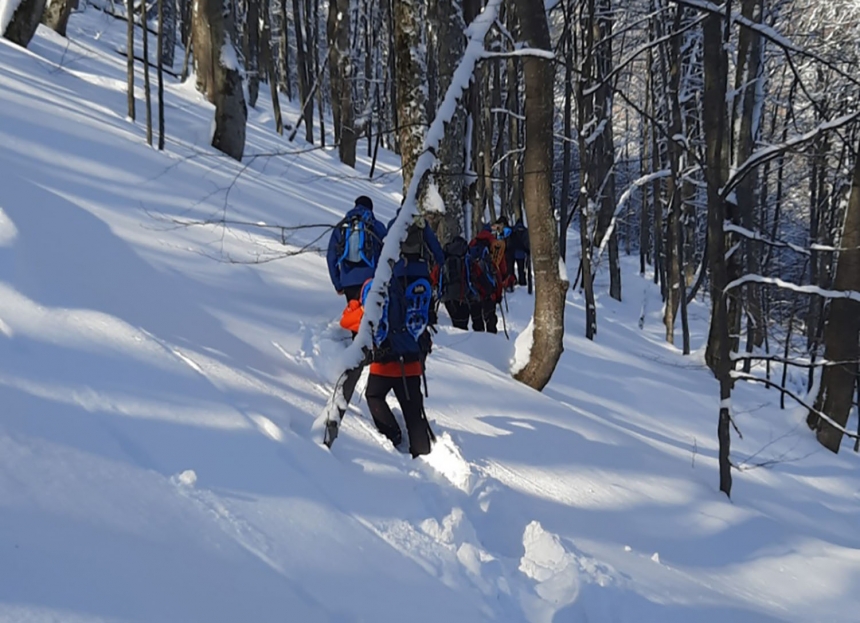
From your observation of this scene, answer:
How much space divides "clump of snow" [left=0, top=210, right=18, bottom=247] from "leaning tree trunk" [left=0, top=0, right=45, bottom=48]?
900 cm

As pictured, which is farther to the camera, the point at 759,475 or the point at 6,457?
the point at 759,475

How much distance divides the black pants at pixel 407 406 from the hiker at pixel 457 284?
3761 millimetres

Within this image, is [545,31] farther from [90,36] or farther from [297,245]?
[90,36]

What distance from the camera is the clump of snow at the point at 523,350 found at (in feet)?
25.1

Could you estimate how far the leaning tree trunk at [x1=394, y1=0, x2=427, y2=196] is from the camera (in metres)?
7.66

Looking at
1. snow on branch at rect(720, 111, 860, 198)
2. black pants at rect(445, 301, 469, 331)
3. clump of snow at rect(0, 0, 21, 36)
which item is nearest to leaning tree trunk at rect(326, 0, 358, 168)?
clump of snow at rect(0, 0, 21, 36)

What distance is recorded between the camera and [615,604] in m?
3.82

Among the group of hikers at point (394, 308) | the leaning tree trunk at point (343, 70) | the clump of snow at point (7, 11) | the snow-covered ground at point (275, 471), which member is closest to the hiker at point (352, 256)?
the group of hikers at point (394, 308)

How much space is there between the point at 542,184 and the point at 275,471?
4334 millimetres

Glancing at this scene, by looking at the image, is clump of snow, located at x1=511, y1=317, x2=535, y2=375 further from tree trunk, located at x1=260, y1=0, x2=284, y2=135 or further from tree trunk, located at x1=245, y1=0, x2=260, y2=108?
tree trunk, located at x1=245, y1=0, x2=260, y2=108

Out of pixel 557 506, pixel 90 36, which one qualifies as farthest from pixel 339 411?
pixel 90 36

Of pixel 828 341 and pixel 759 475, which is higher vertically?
pixel 828 341

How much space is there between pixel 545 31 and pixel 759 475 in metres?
5.31

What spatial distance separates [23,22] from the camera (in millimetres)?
12094
